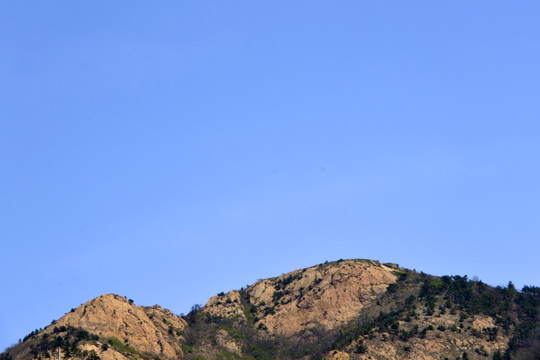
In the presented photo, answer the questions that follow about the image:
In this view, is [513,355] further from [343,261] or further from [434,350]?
[343,261]

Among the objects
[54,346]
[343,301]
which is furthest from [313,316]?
[54,346]

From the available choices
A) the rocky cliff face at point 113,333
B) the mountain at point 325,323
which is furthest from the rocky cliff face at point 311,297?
the rocky cliff face at point 113,333

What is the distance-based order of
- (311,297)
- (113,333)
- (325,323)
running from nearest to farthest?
1. (113,333)
2. (325,323)
3. (311,297)

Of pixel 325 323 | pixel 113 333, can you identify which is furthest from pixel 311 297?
pixel 113 333

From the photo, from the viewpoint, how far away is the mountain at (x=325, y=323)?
11819 cm

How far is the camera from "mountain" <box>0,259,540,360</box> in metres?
118

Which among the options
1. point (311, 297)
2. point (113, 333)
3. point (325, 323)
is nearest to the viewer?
point (113, 333)

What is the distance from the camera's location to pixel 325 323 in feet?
456

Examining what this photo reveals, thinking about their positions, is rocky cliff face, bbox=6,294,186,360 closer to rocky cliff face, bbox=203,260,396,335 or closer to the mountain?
the mountain

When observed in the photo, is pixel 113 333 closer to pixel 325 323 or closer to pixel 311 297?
pixel 325 323

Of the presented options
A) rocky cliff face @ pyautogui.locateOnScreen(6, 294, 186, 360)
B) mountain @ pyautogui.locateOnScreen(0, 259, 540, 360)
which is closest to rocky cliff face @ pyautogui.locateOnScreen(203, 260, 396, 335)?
mountain @ pyautogui.locateOnScreen(0, 259, 540, 360)

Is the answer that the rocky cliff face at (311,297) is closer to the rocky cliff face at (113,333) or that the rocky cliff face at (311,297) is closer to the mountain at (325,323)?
the mountain at (325,323)

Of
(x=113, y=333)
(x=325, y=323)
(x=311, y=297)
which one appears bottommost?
(x=113, y=333)

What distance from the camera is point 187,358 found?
124312mm
